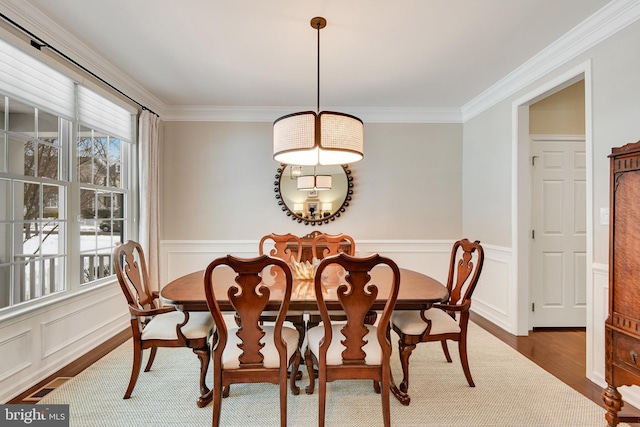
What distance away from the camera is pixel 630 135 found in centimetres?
200

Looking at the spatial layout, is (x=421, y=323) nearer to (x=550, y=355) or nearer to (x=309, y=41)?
(x=550, y=355)

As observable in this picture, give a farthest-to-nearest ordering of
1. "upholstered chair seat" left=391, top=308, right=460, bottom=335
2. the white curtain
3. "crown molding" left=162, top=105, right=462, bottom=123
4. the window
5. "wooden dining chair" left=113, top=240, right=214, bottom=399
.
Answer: "crown molding" left=162, top=105, right=462, bottom=123, the white curtain, the window, "upholstered chair seat" left=391, top=308, right=460, bottom=335, "wooden dining chair" left=113, top=240, right=214, bottom=399

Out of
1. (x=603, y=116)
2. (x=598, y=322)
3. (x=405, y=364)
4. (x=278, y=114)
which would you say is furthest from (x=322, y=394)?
(x=278, y=114)

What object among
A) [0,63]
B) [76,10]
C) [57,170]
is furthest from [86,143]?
[76,10]

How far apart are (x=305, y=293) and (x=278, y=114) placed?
286 cm

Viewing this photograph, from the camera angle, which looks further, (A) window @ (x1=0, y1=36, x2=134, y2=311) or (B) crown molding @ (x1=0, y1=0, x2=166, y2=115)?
(A) window @ (x1=0, y1=36, x2=134, y2=311)

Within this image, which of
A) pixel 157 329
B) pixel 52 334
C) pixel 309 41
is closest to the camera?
pixel 157 329

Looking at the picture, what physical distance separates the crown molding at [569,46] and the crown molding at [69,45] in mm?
3866

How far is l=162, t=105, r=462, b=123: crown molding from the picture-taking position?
408 centimetres

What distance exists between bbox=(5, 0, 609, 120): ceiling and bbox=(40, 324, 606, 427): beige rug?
256 centimetres

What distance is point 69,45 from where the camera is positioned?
8.10 ft

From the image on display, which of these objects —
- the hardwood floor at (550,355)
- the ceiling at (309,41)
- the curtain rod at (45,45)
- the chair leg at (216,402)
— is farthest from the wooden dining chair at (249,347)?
the curtain rod at (45,45)

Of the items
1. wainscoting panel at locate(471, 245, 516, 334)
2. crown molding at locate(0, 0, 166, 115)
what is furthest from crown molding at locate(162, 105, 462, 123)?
wainscoting panel at locate(471, 245, 516, 334)

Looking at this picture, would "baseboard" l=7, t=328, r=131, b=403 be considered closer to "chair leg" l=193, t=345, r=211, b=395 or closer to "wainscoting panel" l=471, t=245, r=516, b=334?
"chair leg" l=193, t=345, r=211, b=395
